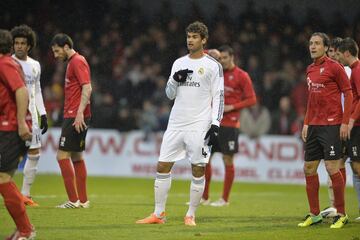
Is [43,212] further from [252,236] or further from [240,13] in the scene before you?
[240,13]

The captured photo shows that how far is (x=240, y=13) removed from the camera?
2386 centimetres

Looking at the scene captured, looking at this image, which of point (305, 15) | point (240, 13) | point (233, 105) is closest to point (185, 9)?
point (240, 13)

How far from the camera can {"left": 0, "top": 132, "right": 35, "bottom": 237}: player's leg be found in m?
8.22

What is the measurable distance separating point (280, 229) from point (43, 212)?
346cm

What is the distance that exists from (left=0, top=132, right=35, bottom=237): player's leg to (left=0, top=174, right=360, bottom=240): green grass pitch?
0.52 m

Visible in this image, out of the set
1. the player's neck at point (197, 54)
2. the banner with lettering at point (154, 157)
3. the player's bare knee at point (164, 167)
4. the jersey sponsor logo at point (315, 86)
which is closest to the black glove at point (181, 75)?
the player's neck at point (197, 54)

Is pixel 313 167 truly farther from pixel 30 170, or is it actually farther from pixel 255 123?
pixel 255 123

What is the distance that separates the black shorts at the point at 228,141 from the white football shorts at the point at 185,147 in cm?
385

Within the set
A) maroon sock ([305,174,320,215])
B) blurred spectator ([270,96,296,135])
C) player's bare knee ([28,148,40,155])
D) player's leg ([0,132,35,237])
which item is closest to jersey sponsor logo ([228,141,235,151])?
player's bare knee ([28,148,40,155])

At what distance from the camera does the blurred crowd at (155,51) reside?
2214 cm

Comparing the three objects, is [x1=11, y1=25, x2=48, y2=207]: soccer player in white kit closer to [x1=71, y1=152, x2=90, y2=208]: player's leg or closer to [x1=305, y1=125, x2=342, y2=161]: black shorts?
[x1=71, y1=152, x2=90, y2=208]: player's leg

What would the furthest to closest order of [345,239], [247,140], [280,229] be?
[247,140] → [280,229] → [345,239]

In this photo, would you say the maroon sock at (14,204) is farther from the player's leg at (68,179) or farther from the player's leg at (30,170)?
the player's leg at (30,170)

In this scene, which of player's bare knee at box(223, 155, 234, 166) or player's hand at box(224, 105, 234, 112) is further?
player's bare knee at box(223, 155, 234, 166)
